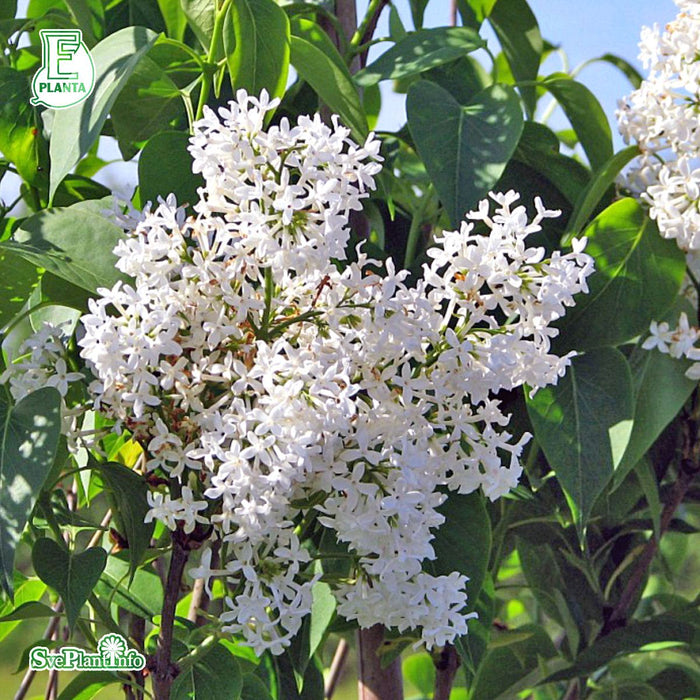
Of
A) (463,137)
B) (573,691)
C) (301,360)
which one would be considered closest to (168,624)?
(301,360)

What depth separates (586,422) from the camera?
0.41 m

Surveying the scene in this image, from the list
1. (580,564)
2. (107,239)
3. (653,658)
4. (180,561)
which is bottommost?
(653,658)

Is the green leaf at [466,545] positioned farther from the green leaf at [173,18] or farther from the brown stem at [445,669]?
the green leaf at [173,18]

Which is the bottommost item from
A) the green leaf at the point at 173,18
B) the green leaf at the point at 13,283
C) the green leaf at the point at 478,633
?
the green leaf at the point at 478,633

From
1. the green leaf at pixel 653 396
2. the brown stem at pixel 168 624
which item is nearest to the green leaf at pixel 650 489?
the green leaf at pixel 653 396

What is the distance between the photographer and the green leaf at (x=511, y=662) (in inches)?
21.8

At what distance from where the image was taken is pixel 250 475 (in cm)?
28

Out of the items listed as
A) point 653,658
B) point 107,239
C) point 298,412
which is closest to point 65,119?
point 107,239

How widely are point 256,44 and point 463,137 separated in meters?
Result: 0.10

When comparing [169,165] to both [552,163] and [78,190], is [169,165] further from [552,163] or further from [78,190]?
[552,163]

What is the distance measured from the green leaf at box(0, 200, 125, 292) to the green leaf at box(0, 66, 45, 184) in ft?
0.21

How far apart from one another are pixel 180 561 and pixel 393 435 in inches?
3.9

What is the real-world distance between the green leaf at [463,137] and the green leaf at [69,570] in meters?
0.19

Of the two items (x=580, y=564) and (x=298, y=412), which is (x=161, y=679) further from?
(x=580, y=564)
